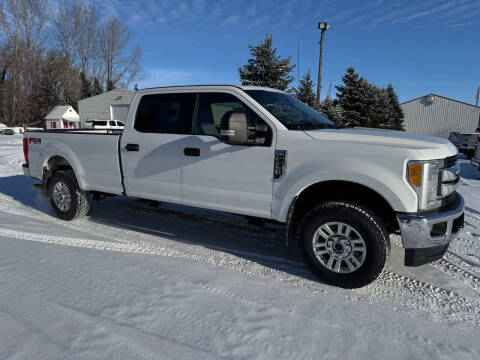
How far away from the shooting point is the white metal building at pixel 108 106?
36375 mm

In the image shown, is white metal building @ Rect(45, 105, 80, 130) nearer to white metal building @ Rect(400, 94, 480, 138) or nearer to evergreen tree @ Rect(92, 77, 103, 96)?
evergreen tree @ Rect(92, 77, 103, 96)

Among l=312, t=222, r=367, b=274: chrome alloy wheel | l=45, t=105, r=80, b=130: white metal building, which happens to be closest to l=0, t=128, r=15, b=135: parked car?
l=45, t=105, r=80, b=130: white metal building

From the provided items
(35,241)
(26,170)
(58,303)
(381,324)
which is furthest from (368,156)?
(26,170)

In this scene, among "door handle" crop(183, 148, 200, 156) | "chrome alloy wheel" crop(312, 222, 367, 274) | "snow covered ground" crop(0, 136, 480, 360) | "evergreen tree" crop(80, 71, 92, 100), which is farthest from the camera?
"evergreen tree" crop(80, 71, 92, 100)

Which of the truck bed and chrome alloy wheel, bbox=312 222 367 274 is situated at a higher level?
the truck bed

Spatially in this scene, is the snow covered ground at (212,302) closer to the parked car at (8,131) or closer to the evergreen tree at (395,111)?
the evergreen tree at (395,111)

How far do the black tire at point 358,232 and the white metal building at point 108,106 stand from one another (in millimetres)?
35551

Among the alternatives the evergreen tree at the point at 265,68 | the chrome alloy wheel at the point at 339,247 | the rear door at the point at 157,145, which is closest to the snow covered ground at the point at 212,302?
the chrome alloy wheel at the point at 339,247

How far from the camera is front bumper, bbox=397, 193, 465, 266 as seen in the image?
9.20 feet

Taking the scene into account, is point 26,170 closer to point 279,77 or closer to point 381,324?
point 381,324

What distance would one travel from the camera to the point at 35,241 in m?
4.25

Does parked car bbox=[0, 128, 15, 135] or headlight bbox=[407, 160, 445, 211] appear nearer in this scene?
headlight bbox=[407, 160, 445, 211]

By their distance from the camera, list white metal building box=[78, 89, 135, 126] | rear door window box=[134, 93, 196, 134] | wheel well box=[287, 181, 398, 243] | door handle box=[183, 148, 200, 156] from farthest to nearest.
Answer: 1. white metal building box=[78, 89, 135, 126]
2. rear door window box=[134, 93, 196, 134]
3. door handle box=[183, 148, 200, 156]
4. wheel well box=[287, 181, 398, 243]

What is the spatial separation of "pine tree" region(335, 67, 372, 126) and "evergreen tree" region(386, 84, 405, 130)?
8.08 m
